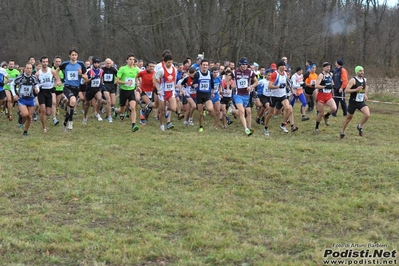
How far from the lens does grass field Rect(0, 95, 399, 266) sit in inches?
176

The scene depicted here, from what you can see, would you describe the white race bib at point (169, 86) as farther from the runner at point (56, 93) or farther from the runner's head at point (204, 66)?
the runner at point (56, 93)

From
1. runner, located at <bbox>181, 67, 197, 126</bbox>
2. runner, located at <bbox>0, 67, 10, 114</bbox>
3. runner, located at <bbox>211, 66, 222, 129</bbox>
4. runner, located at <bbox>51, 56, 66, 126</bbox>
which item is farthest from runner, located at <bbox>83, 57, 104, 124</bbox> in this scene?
runner, located at <bbox>211, 66, 222, 129</bbox>

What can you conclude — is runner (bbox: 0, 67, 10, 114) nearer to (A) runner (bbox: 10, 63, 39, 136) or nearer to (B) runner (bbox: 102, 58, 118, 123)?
(A) runner (bbox: 10, 63, 39, 136)

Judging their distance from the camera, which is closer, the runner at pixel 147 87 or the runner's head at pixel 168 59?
the runner's head at pixel 168 59

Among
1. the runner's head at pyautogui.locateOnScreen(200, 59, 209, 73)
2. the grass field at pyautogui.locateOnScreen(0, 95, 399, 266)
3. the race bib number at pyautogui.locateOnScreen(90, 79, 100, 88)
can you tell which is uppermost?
the runner's head at pyautogui.locateOnScreen(200, 59, 209, 73)

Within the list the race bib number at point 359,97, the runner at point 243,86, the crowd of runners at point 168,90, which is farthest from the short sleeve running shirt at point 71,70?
the race bib number at point 359,97

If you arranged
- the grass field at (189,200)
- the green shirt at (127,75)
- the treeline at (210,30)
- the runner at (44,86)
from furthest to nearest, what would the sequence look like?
the treeline at (210,30) < the green shirt at (127,75) < the runner at (44,86) < the grass field at (189,200)

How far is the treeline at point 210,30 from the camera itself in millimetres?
25891

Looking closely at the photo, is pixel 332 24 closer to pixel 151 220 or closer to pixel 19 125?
pixel 19 125

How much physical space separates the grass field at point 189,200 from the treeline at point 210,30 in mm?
16896

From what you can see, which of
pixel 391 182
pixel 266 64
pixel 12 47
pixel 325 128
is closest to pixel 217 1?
pixel 266 64

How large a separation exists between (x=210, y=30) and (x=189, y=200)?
21.0 meters

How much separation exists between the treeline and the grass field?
16896mm

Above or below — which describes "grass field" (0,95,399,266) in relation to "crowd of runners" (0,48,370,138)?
below
